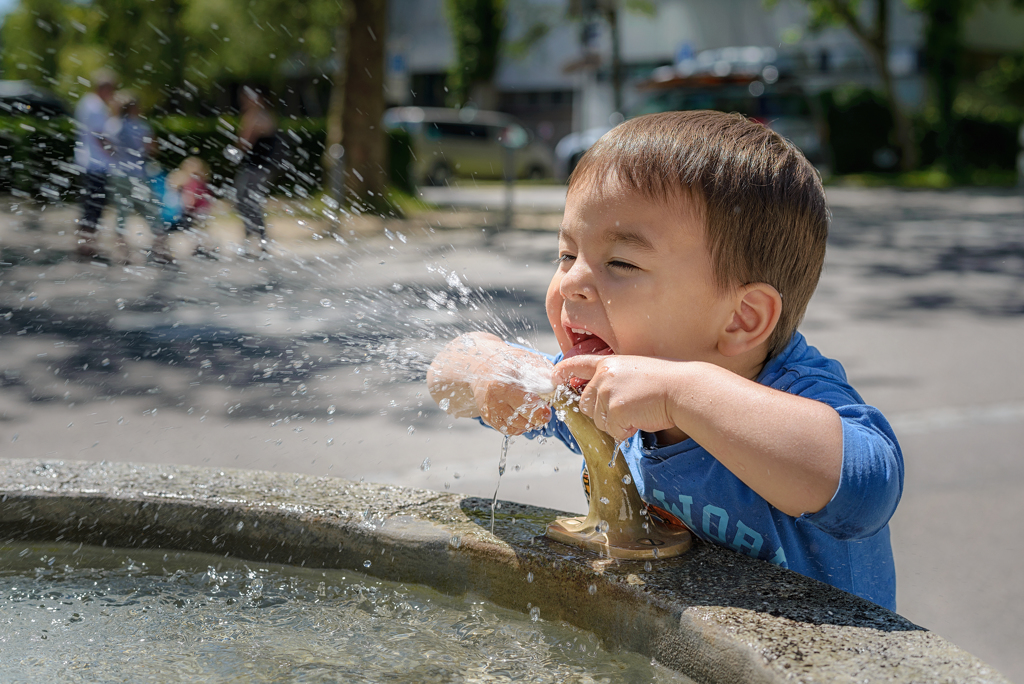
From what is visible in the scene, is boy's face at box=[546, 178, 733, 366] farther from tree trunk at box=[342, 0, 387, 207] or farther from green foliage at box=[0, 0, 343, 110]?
green foliage at box=[0, 0, 343, 110]

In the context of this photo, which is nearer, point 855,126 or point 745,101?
point 745,101

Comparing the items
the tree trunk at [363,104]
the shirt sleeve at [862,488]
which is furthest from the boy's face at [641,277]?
the tree trunk at [363,104]

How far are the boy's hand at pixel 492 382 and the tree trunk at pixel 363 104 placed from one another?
38.0 ft

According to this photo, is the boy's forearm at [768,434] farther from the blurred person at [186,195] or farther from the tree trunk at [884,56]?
the tree trunk at [884,56]

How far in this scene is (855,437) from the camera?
1.30 meters

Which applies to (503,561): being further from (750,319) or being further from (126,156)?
(126,156)

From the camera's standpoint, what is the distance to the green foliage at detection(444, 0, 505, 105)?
35.5m

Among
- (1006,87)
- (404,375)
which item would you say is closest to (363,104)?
(404,375)

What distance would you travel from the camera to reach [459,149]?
2231cm

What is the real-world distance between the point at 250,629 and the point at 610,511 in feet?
1.84

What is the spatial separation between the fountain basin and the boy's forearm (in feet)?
0.50

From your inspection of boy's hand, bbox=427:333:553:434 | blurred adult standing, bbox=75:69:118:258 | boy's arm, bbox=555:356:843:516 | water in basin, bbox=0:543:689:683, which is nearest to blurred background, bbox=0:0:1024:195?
blurred adult standing, bbox=75:69:118:258

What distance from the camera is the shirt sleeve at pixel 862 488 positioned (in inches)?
50.1

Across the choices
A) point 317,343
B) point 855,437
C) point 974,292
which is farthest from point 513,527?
point 974,292
